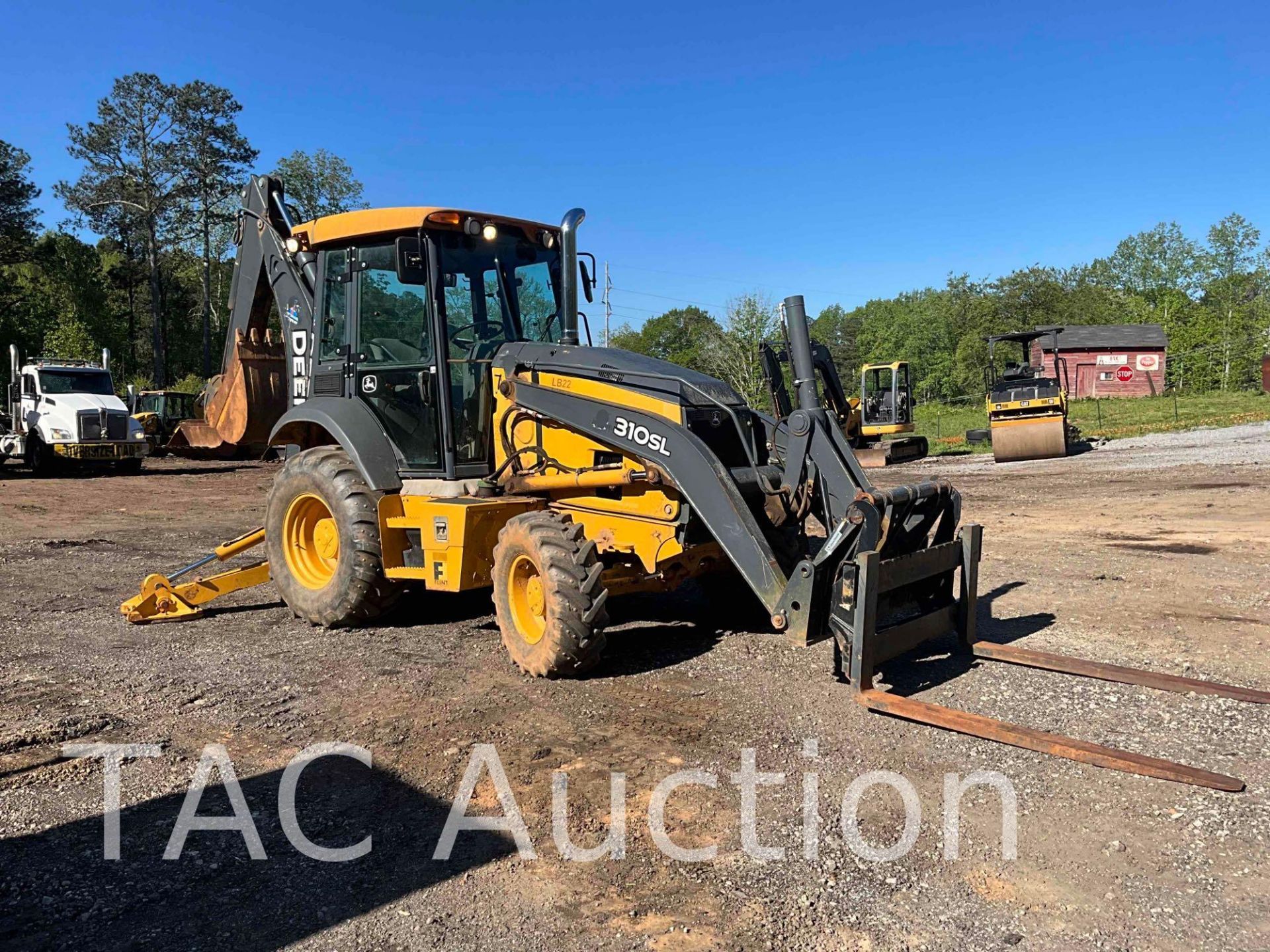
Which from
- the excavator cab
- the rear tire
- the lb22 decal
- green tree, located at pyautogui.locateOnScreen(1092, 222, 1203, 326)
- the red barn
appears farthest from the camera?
green tree, located at pyautogui.locateOnScreen(1092, 222, 1203, 326)

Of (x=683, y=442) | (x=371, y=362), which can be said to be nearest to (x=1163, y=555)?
(x=683, y=442)

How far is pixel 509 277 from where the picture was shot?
21.9 feet

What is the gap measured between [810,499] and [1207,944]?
2.94 m

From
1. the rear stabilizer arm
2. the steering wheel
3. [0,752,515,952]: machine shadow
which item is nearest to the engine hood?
the steering wheel

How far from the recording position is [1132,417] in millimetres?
30844

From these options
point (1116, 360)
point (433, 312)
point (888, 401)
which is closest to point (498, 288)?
point (433, 312)

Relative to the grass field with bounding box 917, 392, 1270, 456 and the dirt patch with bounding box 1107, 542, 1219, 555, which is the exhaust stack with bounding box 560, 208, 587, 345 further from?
the grass field with bounding box 917, 392, 1270, 456

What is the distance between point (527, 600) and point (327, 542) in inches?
91.7

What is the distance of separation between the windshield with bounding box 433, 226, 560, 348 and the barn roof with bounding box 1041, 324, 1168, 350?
45.7 metres

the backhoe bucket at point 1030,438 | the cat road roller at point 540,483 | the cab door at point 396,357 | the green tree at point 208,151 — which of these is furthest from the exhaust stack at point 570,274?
the green tree at point 208,151

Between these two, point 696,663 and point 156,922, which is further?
point 696,663

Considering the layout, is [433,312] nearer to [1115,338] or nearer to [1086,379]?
[1086,379]

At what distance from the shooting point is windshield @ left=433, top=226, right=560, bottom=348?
20.9 ft

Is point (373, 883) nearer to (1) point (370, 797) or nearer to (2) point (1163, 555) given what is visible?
(1) point (370, 797)
